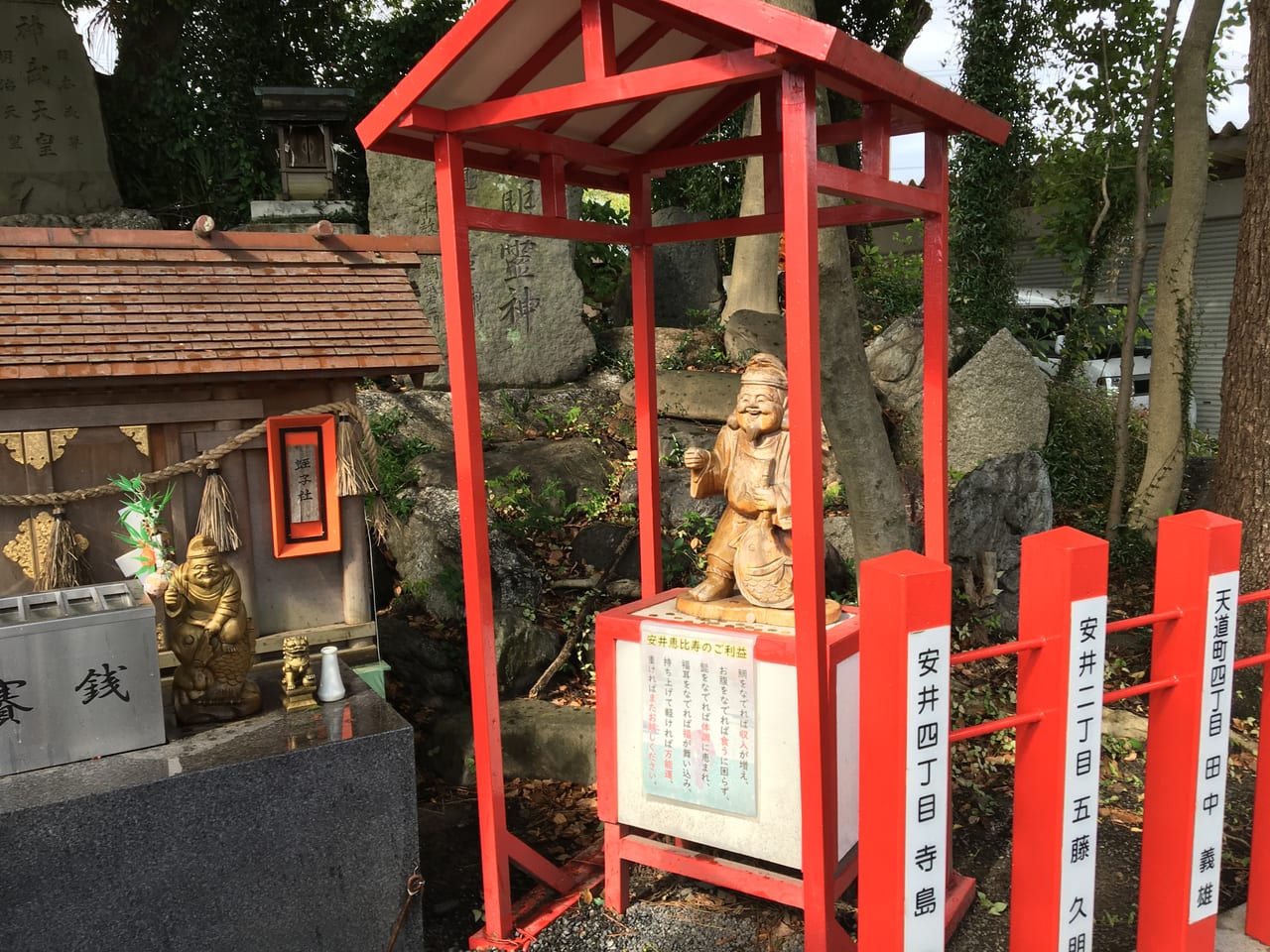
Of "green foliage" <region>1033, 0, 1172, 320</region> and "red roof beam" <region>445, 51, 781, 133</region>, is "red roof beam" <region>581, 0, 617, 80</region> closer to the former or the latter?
"red roof beam" <region>445, 51, 781, 133</region>

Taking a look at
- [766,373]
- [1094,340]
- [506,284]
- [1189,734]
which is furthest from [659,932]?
[1094,340]

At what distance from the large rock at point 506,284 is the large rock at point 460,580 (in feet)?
8.23

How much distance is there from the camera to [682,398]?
29.3 ft

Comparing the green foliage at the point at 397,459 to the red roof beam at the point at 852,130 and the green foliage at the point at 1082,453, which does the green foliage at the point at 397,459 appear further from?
the green foliage at the point at 1082,453

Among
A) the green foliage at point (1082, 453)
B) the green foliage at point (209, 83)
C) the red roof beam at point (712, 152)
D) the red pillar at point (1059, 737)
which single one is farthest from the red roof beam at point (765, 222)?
the green foliage at point (209, 83)

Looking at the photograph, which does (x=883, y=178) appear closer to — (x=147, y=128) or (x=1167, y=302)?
(x=1167, y=302)

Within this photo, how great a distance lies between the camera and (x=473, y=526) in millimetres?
3656

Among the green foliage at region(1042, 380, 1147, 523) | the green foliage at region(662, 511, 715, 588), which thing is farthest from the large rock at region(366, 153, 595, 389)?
the green foliage at region(1042, 380, 1147, 523)

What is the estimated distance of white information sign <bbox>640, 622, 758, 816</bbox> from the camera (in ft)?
11.1

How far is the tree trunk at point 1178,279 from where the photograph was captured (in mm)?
7109

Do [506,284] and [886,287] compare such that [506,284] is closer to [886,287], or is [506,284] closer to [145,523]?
[886,287]

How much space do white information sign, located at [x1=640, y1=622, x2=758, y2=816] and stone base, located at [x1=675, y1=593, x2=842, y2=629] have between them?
151 millimetres

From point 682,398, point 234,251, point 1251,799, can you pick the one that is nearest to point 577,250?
point 682,398

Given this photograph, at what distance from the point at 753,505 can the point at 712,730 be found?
868mm
